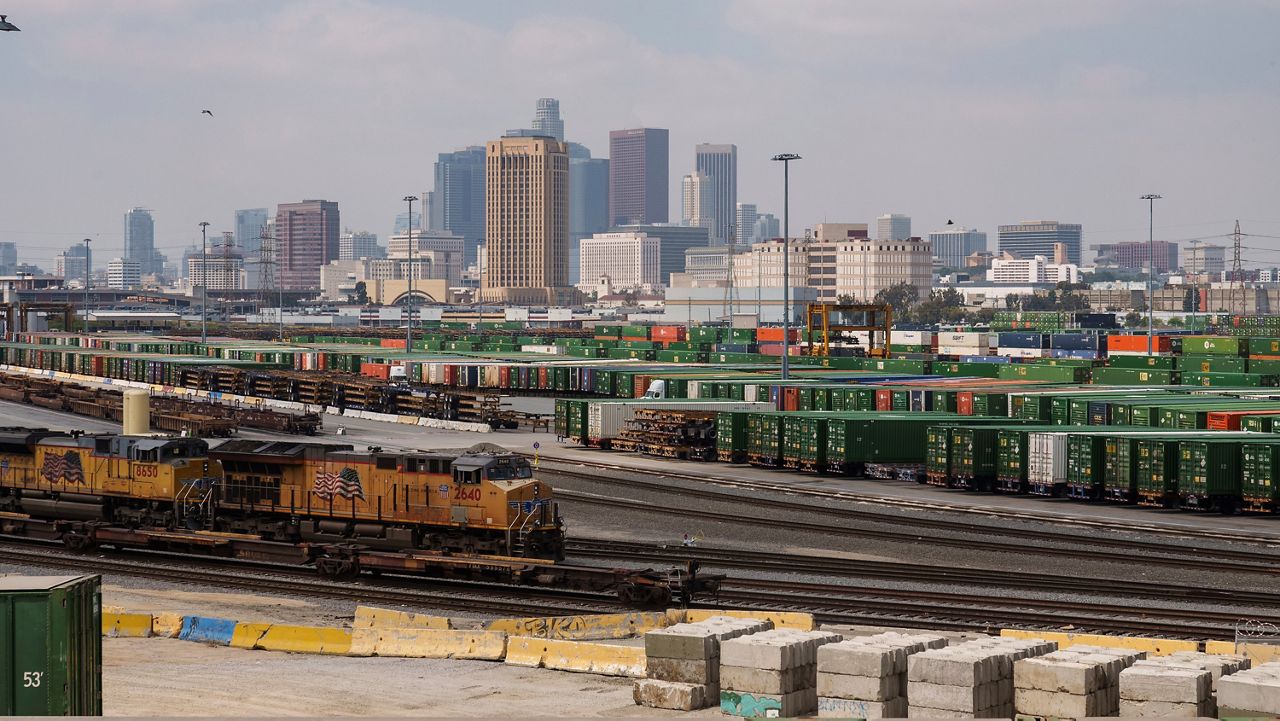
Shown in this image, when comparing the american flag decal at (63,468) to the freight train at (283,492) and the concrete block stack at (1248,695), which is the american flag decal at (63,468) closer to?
the freight train at (283,492)

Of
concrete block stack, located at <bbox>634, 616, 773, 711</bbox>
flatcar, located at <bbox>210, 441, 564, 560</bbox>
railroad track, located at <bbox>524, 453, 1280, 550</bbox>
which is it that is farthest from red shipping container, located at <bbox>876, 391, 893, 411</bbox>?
concrete block stack, located at <bbox>634, 616, 773, 711</bbox>

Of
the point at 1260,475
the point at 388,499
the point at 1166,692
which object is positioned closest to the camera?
the point at 1166,692

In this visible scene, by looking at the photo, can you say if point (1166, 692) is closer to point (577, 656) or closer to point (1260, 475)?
point (577, 656)

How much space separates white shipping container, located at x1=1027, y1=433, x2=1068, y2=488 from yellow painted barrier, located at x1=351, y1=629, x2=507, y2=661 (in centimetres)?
2869

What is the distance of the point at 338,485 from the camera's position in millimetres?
→ 34719

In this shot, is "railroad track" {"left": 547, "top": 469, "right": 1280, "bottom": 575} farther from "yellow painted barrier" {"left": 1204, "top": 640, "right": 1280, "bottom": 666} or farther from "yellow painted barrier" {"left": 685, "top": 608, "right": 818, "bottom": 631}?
"yellow painted barrier" {"left": 685, "top": 608, "right": 818, "bottom": 631}

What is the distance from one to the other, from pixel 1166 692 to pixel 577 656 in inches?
381

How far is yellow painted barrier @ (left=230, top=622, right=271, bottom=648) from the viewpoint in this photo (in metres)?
26.5

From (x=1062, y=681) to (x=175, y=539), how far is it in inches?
962

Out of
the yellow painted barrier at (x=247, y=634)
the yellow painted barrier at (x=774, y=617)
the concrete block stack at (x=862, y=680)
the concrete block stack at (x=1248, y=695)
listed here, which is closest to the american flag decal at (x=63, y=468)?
the yellow painted barrier at (x=247, y=634)

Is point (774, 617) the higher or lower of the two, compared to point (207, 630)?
higher

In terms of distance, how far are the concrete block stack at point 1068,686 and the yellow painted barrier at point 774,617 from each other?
679 centimetres

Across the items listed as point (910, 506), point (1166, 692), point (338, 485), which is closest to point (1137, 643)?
point (1166, 692)

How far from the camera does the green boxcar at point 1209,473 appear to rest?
44.6 m
